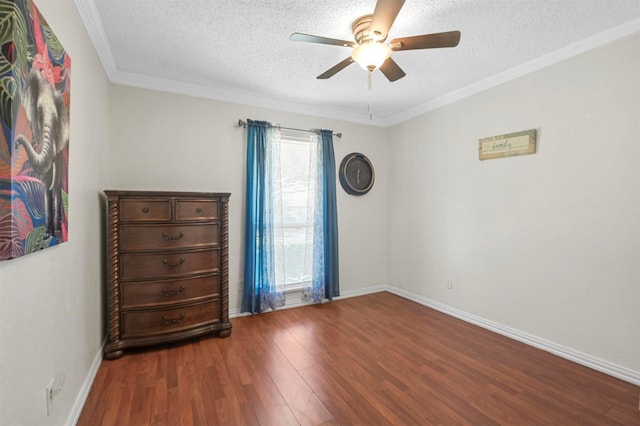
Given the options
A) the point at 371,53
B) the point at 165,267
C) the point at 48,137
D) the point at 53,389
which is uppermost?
the point at 371,53

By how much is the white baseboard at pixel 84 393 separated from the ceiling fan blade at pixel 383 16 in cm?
273

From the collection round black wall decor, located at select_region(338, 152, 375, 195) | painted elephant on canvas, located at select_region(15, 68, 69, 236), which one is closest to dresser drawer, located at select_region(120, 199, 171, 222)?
painted elephant on canvas, located at select_region(15, 68, 69, 236)

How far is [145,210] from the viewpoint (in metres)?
2.43

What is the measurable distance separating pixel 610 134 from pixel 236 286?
3593mm

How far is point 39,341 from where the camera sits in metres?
1.20

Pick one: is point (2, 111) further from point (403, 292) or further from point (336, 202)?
point (403, 292)

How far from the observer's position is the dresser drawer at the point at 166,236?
239 centimetres

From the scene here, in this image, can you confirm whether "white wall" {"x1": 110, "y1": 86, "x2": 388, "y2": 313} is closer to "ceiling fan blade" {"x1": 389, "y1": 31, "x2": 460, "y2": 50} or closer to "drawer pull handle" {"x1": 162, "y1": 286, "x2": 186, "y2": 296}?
"drawer pull handle" {"x1": 162, "y1": 286, "x2": 186, "y2": 296}

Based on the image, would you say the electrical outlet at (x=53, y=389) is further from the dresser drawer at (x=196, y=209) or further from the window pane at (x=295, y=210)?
the window pane at (x=295, y=210)

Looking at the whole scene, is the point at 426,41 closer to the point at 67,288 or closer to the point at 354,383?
the point at 354,383

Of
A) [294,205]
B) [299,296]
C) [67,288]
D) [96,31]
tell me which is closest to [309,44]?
[96,31]

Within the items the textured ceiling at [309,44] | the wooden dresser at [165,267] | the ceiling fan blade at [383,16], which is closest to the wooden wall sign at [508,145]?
the textured ceiling at [309,44]

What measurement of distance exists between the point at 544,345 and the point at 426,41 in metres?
2.64

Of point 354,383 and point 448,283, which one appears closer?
point 354,383
